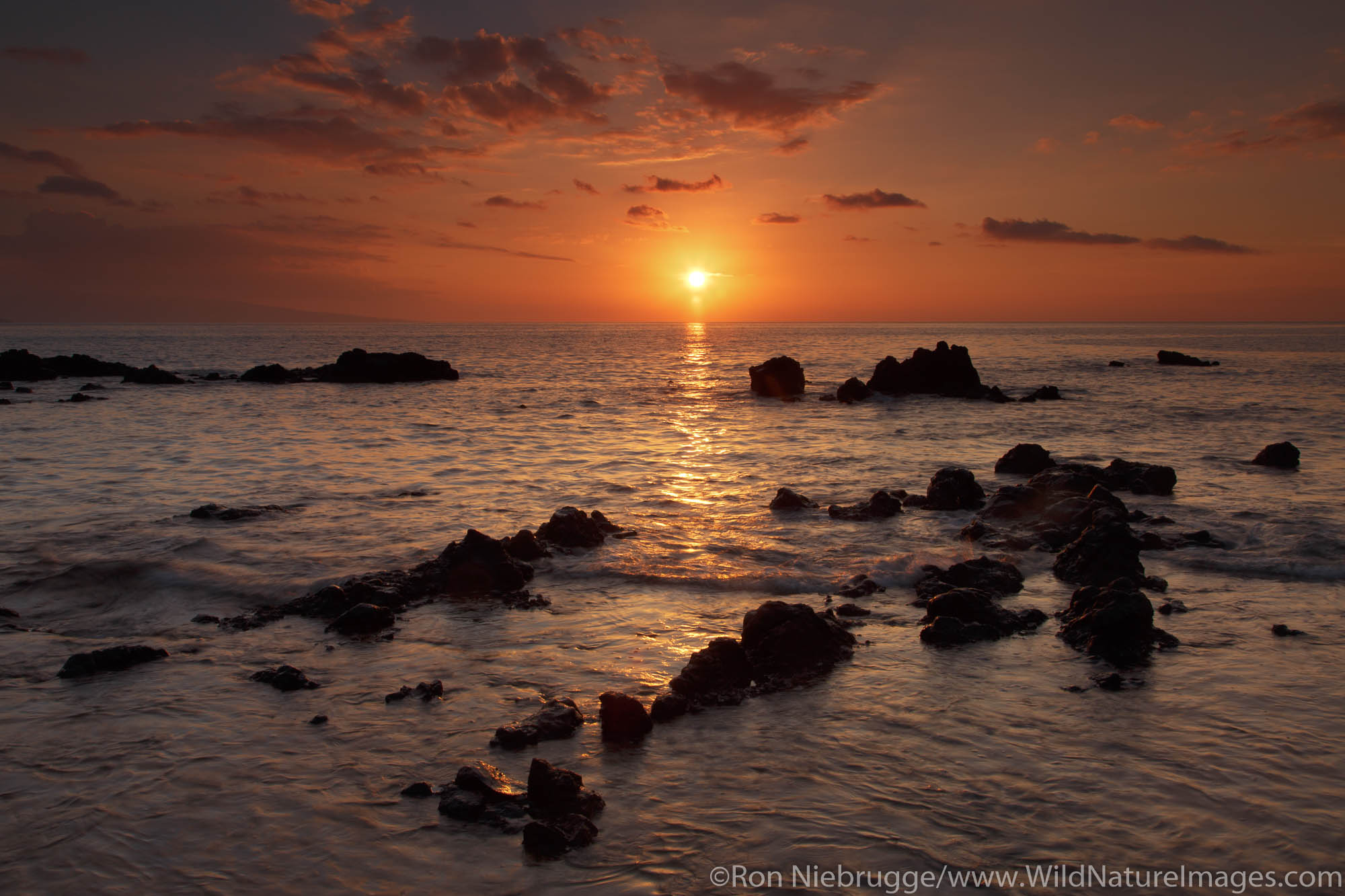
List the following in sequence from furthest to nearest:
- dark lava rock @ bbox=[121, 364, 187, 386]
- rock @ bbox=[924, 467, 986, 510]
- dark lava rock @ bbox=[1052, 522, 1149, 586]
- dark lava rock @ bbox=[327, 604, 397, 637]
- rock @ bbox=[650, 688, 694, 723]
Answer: dark lava rock @ bbox=[121, 364, 187, 386], rock @ bbox=[924, 467, 986, 510], dark lava rock @ bbox=[1052, 522, 1149, 586], dark lava rock @ bbox=[327, 604, 397, 637], rock @ bbox=[650, 688, 694, 723]

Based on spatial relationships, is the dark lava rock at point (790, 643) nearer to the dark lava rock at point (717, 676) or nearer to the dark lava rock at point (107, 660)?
the dark lava rock at point (717, 676)

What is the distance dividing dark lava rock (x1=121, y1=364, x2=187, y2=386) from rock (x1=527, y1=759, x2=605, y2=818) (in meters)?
55.7

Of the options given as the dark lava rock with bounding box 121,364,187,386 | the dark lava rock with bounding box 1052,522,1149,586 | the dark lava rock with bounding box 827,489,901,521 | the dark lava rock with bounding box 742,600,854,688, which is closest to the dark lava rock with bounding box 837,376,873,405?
the dark lava rock with bounding box 827,489,901,521

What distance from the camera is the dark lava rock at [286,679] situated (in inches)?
310

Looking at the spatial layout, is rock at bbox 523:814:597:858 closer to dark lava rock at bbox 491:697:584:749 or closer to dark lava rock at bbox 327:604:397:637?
dark lava rock at bbox 491:697:584:749

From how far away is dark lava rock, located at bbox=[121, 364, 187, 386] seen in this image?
51594 mm

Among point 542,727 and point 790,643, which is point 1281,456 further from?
point 542,727

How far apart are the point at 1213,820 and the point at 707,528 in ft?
32.1

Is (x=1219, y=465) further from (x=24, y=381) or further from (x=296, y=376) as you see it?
(x=24, y=381)

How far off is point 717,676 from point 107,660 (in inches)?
254

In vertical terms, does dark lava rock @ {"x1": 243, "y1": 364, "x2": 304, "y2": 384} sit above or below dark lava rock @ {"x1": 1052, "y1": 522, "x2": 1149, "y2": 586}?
above

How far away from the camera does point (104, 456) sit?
22141mm

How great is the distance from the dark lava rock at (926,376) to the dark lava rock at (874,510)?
30.8 meters

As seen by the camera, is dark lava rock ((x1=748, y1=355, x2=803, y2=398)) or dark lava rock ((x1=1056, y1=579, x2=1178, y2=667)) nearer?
dark lava rock ((x1=1056, y1=579, x2=1178, y2=667))
